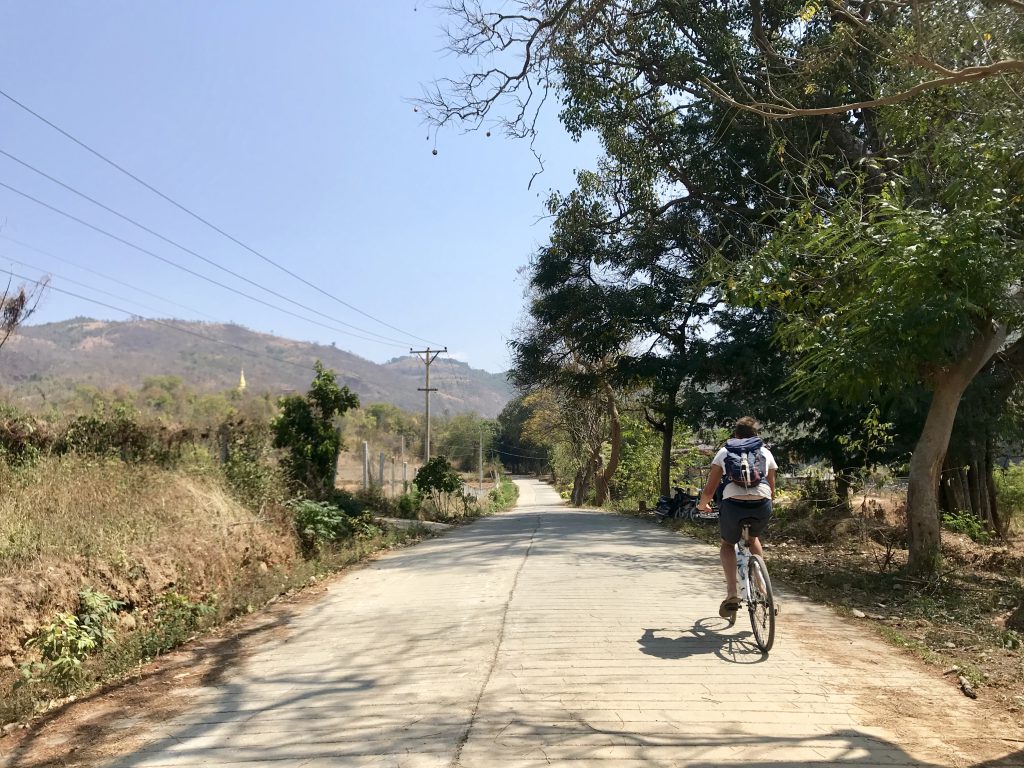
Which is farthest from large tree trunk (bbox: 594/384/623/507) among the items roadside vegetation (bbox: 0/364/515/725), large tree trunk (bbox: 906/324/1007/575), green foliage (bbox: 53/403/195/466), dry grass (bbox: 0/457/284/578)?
dry grass (bbox: 0/457/284/578)

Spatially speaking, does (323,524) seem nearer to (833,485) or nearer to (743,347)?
(833,485)

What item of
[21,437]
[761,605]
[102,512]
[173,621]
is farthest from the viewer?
[21,437]

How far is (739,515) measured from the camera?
658cm

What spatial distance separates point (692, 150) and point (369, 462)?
39.3ft

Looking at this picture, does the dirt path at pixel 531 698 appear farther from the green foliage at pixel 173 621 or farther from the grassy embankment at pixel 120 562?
the grassy embankment at pixel 120 562

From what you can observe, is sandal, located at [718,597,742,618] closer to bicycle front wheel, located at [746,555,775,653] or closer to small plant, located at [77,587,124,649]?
bicycle front wheel, located at [746,555,775,653]

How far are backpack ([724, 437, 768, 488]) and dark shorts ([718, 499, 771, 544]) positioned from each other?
7.6 inches

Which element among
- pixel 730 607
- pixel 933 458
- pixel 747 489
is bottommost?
pixel 730 607

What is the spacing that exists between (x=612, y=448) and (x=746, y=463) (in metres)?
35.4

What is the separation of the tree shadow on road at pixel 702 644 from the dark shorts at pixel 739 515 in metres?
0.81

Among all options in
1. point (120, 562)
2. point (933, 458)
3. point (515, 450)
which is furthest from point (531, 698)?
point (515, 450)

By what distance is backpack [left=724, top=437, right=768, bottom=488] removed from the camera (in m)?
6.46

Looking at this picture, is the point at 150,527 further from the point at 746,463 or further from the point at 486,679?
the point at 746,463

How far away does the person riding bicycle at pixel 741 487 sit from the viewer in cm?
649
